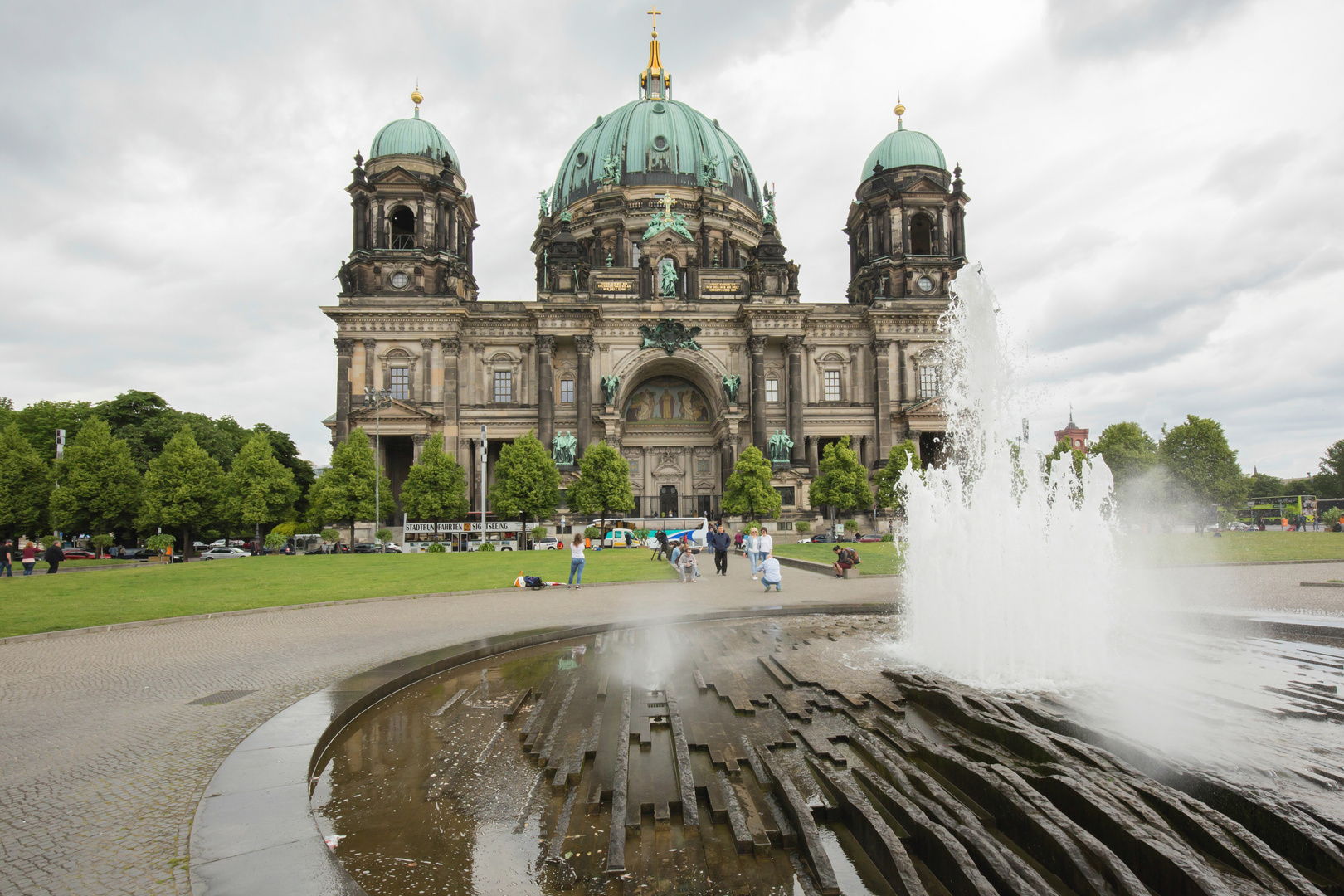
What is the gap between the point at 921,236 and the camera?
61.2 meters

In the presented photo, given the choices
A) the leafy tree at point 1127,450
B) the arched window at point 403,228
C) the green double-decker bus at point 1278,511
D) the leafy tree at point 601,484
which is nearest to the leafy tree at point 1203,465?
the leafy tree at point 1127,450

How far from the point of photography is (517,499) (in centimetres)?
4634

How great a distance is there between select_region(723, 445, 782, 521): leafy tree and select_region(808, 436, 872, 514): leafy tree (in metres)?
3.37

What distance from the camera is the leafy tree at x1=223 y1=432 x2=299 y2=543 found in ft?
161

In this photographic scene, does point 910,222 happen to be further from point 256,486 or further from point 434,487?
point 256,486

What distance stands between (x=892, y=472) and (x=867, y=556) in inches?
843

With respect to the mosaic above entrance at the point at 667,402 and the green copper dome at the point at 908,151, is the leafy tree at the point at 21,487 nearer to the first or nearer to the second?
the mosaic above entrance at the point at 667,402

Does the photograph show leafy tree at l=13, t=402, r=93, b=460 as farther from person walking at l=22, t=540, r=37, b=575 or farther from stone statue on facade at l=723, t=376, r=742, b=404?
stone statue on facade at l=723, t=376, r=742, b=404

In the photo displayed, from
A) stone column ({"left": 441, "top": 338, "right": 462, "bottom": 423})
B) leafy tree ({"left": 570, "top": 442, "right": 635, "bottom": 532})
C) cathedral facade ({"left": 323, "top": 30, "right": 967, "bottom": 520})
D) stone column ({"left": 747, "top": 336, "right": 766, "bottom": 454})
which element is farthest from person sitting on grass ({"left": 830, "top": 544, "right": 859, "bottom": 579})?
stone column ({"left": 441, "top": 338, "right": 462, "bottom": 423})

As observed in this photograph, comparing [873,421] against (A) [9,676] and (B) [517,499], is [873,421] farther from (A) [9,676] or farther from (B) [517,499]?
(A) [9,676]

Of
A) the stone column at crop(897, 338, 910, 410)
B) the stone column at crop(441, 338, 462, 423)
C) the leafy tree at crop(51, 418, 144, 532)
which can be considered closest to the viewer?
the leafy tree at crop(51, 418, 144, 532)

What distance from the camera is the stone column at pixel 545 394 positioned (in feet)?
176

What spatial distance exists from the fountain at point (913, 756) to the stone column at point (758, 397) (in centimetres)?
4359

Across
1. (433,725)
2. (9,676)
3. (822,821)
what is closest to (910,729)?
(822,821)
